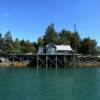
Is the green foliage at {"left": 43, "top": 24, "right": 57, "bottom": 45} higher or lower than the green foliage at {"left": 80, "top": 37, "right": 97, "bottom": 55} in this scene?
higher

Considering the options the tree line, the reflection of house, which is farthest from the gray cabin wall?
the tree line

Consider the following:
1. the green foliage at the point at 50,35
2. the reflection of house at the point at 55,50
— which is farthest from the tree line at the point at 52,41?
the reflection of house at the point at 55,50

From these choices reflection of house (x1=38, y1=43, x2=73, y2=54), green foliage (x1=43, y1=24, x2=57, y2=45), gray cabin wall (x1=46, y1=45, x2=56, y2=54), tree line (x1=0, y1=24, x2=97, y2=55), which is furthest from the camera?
green foliage (x1=43, y1=24, x2=57, y2=45)

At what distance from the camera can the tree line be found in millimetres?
98625

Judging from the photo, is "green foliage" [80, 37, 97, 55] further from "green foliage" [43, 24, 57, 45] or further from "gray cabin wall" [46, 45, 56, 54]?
"gray cabin wall" [46, 45, 56, 54]

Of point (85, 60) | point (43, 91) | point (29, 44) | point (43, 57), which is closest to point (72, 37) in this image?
point (29, 44)

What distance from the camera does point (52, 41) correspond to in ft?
347

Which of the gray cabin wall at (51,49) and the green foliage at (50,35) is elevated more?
the green foliage at (50,35)

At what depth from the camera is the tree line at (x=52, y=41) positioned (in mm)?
98625

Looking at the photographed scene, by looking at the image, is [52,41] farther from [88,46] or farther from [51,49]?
[51,49]

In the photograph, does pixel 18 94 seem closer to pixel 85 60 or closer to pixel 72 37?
pixel 85 60

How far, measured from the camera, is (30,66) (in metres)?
79.9

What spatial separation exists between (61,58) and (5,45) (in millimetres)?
26761

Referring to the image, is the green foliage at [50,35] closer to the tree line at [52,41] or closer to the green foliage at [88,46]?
the tree line at [52,41]
